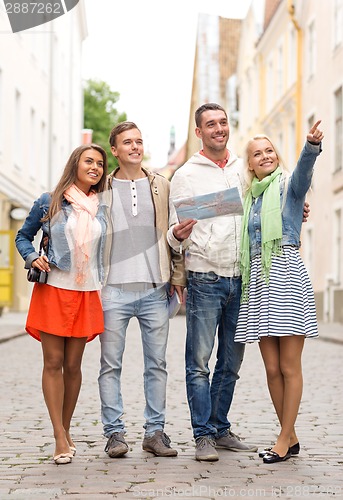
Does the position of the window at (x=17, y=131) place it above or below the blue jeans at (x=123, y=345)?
above

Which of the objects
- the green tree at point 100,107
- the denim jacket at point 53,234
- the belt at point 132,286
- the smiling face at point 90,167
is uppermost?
the green tree at point 100,107

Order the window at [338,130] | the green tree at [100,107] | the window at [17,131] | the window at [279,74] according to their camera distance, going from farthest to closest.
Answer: the green tree at [100,107] → the window at [279,74] → the window at [17,131] → the window at [338,130]

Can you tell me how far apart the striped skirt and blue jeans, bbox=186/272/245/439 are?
15cm

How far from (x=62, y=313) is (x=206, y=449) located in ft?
3.57

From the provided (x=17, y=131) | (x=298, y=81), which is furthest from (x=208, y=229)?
(x=298, y=81)

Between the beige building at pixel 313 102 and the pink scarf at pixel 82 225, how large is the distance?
1934 cm

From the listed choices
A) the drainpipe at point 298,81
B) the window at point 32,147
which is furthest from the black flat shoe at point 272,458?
the drainpipe at point 298,81

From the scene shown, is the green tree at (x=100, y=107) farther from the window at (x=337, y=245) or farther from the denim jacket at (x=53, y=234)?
the denim jacket at (x=53, y=234)

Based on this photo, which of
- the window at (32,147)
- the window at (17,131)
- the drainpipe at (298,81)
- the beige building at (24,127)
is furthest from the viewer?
the drainpipe at (298,81)

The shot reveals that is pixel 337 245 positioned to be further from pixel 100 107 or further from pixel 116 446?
pixel 100 107

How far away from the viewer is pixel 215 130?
570 cm

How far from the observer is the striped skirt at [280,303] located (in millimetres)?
5457

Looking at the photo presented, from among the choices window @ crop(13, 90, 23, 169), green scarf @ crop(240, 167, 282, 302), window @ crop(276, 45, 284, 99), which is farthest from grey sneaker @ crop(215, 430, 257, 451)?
window @ crop(276, 45, 284, 99)

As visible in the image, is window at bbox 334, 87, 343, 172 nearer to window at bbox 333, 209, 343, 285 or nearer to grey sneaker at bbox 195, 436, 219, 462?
window at bbox 333, 209, 343, 285
